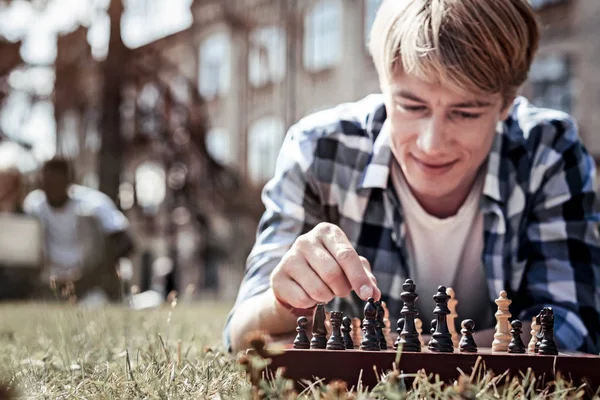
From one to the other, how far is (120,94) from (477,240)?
12.2 metres

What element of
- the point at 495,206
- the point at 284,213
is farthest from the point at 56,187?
the point at 495,206

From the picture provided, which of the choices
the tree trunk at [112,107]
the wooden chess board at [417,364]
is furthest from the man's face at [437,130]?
the tree trunk at [112,107]

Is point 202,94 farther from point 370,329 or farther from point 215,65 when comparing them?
point 370,329

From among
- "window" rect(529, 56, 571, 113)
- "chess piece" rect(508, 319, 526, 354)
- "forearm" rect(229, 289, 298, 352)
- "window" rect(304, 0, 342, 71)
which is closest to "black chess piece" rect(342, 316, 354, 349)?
"chess piece" rect(508, 319, 526, 354)

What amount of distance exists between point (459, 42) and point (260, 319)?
0.97m

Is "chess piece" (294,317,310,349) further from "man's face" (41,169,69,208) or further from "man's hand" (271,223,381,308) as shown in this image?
"man's face" (41,169,69,208)

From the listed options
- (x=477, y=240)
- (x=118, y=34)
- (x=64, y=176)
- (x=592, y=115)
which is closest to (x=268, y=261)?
(x=477, y=240)

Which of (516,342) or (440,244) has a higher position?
(440,244)

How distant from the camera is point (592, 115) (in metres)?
17.2

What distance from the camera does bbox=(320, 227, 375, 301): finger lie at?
1.82 m

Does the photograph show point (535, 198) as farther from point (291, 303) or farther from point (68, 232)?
point (68, 232)

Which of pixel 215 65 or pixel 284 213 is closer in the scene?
pixel 284 213

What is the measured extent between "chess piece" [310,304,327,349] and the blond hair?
2.81 ft

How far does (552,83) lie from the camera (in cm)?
1800
